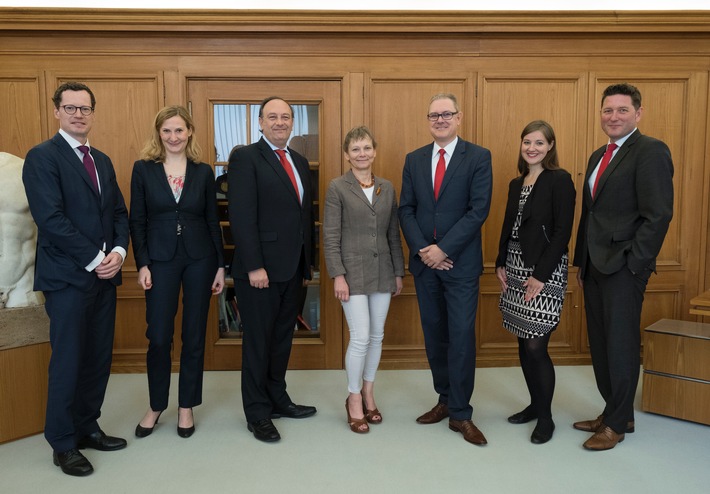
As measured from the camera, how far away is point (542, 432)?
2.71 metres

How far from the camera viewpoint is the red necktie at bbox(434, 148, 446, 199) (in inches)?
109

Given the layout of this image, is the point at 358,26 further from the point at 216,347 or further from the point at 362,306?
the point at 216,347

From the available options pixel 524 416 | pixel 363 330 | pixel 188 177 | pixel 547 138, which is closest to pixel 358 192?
pixel 363 330

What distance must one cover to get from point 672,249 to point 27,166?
4.01 m

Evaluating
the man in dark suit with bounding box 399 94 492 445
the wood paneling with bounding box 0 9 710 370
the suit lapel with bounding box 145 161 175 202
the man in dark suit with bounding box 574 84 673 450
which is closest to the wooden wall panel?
A: the wood paneling with bounding box 0 9 710 370

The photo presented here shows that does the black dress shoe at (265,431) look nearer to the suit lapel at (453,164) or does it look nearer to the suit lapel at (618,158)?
the suit lapel at (453,164)

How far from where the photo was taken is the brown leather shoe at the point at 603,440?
262 cm

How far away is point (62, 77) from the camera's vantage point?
361 centimetres

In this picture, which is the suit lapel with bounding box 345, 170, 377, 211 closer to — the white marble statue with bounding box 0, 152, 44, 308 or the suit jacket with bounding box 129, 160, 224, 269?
the suit jacket with bounding box 129, 160, 224, 269

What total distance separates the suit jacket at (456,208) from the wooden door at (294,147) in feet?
3.60

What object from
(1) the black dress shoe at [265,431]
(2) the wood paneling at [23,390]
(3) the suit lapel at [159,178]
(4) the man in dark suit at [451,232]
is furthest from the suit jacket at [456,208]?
(2) the wood paneling at [23,390]

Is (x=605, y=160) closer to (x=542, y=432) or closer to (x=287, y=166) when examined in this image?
(x=542, y=432)

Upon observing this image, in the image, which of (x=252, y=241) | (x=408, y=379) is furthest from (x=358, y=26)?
(x=408, y=379)

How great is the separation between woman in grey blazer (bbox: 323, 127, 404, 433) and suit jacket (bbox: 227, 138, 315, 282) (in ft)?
0.58
